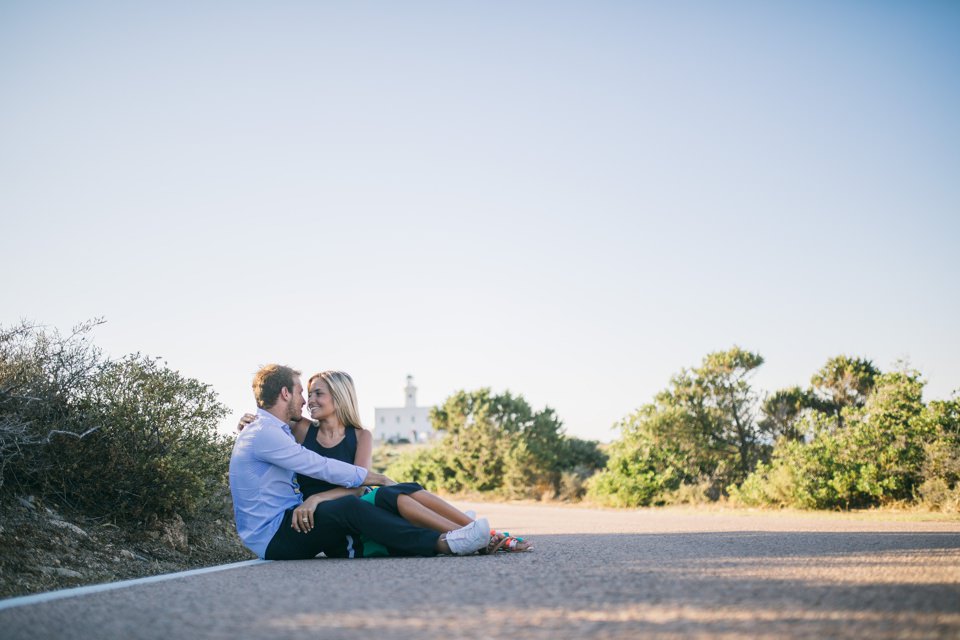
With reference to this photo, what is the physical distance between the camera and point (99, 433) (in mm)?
5930

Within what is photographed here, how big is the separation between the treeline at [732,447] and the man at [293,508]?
9.24m

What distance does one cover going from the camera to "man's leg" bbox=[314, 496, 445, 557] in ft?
17.4

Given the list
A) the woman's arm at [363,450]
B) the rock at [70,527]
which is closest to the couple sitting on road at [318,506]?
the woman's arm at [363,450]

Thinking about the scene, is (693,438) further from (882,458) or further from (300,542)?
(300,542)

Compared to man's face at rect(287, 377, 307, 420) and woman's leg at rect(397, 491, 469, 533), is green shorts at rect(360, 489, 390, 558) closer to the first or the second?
woman's leg at rect(397, 491, 469, 533)

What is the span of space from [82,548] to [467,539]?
2.57 meters

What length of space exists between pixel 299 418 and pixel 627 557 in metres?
2.64

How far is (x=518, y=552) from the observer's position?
225 inches

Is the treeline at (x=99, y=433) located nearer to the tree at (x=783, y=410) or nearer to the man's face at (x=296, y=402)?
the man's face at (x=296, y=402)

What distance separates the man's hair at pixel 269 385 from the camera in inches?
223

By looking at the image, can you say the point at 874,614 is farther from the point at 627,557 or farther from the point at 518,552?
the point at 518,552

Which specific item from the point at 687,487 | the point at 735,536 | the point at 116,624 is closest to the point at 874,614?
the point at 116,624

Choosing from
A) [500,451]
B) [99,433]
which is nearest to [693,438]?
[500,451]

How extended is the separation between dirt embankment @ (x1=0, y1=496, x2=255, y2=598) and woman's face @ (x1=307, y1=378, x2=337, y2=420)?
55.2 inches
